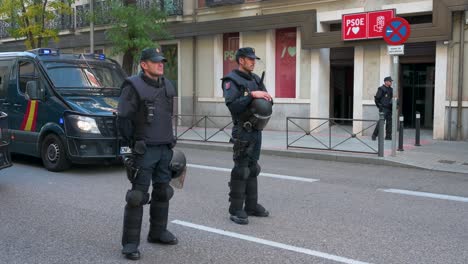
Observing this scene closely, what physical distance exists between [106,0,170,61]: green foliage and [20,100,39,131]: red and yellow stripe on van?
21.8 ft

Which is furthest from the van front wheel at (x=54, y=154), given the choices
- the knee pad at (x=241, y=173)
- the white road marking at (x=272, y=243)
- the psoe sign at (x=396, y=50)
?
the psoe sign at (x=396, y=50)

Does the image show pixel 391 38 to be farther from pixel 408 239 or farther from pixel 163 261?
pixel 163 261

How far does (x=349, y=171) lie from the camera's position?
1026 centimetres

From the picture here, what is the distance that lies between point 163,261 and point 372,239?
219 cm

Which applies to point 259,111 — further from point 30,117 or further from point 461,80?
point 461,80

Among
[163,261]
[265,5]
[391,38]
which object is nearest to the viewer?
[163,261]

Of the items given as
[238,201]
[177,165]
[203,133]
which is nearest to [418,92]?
[203,133]

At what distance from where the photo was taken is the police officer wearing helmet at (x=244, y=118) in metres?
5.72

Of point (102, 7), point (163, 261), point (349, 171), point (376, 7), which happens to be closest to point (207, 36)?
point (102, 7)

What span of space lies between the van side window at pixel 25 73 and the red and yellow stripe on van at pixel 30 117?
1.45 ft

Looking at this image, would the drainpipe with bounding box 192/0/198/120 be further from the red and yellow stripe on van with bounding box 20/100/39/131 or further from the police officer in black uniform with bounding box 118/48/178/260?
the police officer in black uniform with bounding box 118/48/178/260

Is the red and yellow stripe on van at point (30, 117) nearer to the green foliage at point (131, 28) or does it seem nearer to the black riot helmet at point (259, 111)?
the black riot helmet at point (259, 111)

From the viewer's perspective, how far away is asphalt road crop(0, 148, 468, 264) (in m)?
5.01

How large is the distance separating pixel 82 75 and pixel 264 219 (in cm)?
550
